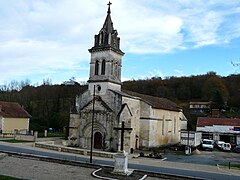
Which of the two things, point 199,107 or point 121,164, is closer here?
point 121,164

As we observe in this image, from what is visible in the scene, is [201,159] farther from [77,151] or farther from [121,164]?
[121,164]

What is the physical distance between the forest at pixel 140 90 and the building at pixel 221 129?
13439mm

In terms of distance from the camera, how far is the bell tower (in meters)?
34.3

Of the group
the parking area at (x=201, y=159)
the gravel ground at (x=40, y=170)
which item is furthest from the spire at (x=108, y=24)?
the gravel ground at (x=40, y=170)

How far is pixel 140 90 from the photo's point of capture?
99.4 m

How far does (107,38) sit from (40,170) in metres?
20.5

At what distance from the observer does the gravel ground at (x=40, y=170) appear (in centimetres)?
1628

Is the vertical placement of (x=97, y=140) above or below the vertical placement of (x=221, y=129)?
below

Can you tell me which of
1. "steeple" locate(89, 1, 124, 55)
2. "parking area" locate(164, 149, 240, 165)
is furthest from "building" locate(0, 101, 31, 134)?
"parking area" locate(164, 149, 240, 165)

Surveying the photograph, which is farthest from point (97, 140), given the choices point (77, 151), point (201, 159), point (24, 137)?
point (24, 137)

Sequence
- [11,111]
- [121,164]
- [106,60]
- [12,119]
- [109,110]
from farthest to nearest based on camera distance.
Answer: [11,111]
[12,119]
[106,60]
[109,110]
[121,164]

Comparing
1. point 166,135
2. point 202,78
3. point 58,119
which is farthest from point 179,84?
point 166,135

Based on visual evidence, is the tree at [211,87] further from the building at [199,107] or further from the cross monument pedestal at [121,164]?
the cross monument pedestal at [121,164]

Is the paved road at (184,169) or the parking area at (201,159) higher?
the paved road at (184,169)
